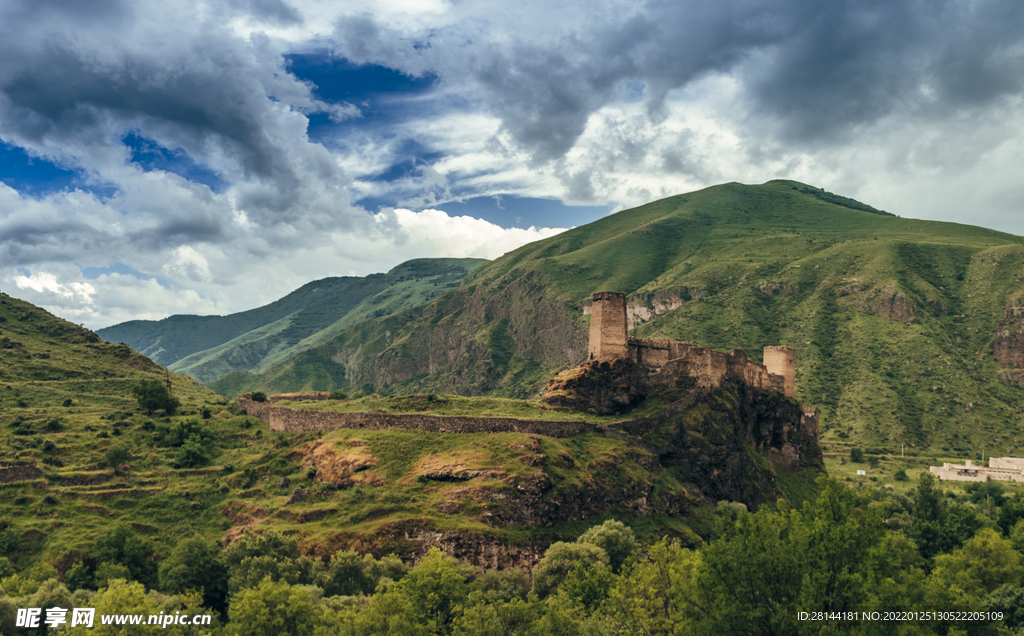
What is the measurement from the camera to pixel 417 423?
76875 mm

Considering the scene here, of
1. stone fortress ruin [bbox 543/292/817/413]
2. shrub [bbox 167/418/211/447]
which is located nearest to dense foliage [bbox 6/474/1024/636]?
shrub [bbox 167/418/211/447]

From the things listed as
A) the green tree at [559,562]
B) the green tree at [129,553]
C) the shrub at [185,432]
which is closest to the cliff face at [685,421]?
the green tree at [559,562]

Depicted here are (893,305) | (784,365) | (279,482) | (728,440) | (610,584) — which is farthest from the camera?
(893,305)

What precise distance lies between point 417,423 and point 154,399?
38.0 metres

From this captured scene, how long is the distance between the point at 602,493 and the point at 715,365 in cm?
3039

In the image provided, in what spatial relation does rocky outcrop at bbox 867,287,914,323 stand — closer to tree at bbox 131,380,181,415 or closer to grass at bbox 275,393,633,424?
grass at bbox 275,393,633,424

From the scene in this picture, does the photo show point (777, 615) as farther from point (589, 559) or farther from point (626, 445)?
point (626, 445)

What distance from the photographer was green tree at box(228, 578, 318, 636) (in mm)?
35594

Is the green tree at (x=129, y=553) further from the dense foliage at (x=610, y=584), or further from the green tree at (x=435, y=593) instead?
the green tree at (x=435, y=593)

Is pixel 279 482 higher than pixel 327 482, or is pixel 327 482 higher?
pixel 327 482

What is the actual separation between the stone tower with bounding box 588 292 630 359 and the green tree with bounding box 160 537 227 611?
2005 inches

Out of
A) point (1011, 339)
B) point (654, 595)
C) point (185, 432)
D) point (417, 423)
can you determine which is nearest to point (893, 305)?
point (1011, 339)

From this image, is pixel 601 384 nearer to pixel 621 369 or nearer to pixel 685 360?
pixel 621 369

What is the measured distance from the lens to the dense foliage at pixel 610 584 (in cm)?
2564
